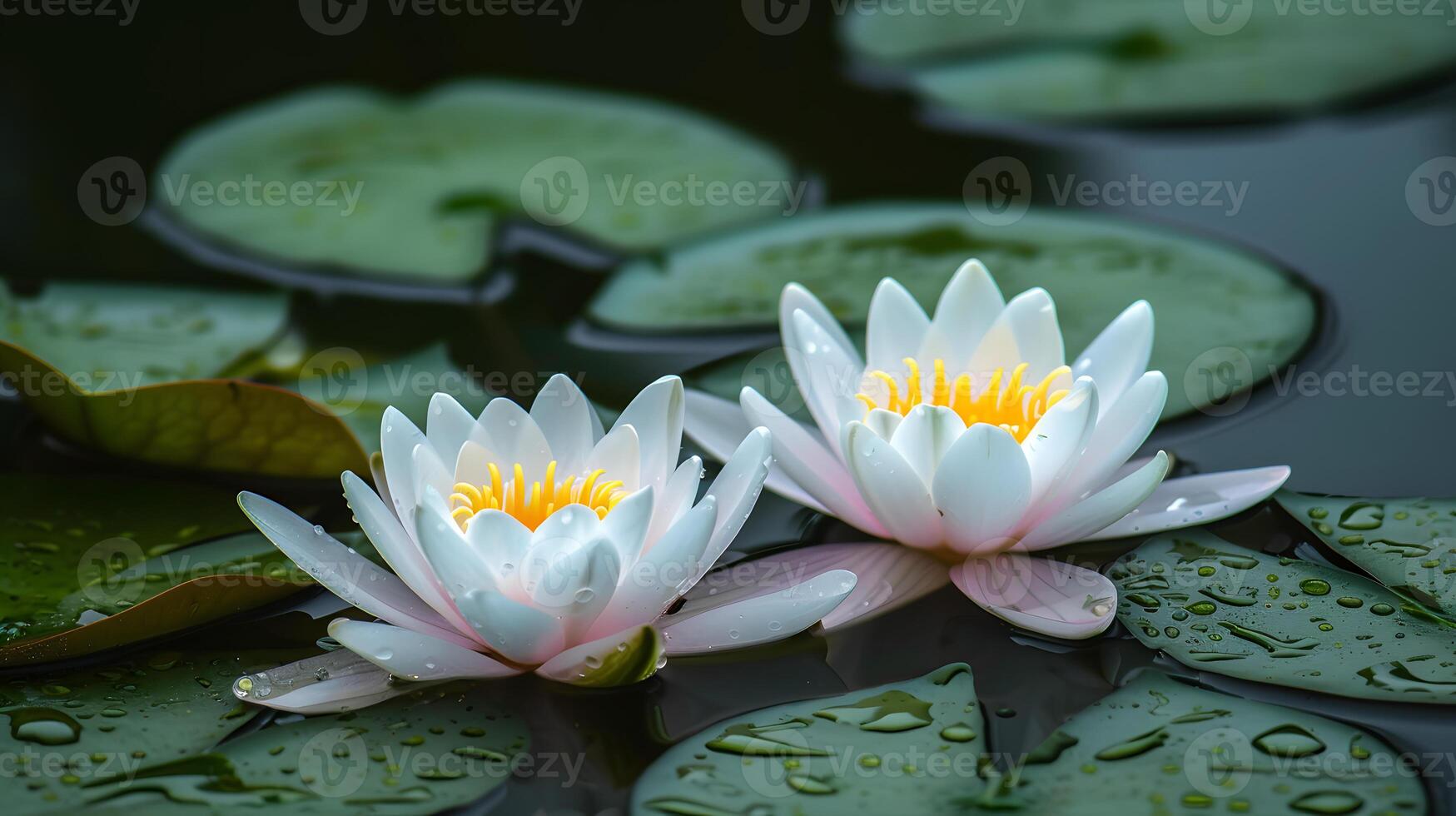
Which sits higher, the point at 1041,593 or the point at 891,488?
the point at 891,488

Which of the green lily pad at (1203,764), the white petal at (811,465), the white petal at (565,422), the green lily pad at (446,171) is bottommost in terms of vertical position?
the green lily pad at (1203,764)

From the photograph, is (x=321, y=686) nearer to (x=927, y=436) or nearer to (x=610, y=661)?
(x=610, y=661)

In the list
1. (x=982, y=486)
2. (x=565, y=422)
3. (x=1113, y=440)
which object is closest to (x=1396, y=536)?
(x=1113, y=440)

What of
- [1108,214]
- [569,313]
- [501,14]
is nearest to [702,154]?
[569,313]

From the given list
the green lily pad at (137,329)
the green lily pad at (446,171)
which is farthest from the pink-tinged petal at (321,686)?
the green lily pad at (446,171)

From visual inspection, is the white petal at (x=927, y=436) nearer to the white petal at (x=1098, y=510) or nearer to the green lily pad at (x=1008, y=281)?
the white petal at (x=1098, y=510)

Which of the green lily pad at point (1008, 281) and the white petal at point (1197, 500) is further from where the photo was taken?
the green lily pad at point (1008, 281)

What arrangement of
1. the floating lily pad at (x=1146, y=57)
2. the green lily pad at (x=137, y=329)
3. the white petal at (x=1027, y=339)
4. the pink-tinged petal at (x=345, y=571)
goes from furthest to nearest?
the floating lily pad at (x=1146, y=57)
the green lily pad at (x=137, y=329)
the white petal at (x=1027, y=339)
the pink-tinged petal at (x=345, y=571)
